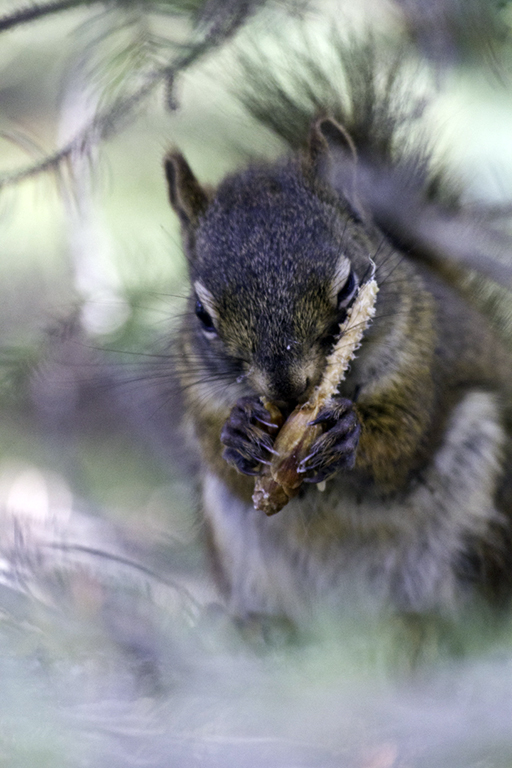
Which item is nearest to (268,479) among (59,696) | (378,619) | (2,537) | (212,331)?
(212,331)

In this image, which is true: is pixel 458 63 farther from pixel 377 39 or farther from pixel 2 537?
pixel 2 537

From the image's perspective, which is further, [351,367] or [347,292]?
[351,367]

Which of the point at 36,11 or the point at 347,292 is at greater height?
the point at 36,11

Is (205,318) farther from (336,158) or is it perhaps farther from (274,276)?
(336,158)

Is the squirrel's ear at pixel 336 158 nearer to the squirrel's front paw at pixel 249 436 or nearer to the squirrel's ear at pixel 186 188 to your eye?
the squirrel's ear at pixel 186 188

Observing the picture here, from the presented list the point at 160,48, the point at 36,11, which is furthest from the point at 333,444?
the point at 36,11

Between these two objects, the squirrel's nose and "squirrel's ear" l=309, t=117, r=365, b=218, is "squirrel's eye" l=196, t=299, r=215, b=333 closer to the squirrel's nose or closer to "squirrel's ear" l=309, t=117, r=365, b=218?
the squirrel's nose
